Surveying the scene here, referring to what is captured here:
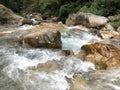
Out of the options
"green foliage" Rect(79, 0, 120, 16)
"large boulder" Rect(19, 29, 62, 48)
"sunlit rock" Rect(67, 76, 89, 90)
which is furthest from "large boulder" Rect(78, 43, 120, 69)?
"green foliage" Rect(79, 0, 120, 16)

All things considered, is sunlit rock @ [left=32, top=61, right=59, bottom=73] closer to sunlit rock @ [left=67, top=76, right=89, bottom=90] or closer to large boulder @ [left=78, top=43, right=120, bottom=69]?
sunlit rock @ [left=67, top=76, right=89, bottom=90]

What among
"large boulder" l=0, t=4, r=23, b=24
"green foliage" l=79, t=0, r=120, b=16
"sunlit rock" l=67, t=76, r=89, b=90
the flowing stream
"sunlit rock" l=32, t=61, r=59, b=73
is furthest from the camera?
"large boulder" l=0, t=4, r=23, b=24

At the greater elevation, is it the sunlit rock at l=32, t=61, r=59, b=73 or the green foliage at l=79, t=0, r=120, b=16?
the sunlit rock at l=32, t=61, r=59, b=73

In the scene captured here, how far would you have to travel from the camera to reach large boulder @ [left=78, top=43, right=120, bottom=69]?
28.4 ft

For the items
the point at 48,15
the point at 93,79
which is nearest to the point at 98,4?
the point at 48,15

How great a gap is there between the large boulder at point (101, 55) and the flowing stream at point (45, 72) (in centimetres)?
28

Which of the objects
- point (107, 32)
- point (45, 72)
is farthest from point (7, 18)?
point (45, 72)

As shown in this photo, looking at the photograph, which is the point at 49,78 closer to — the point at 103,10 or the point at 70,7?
the point at 103,10

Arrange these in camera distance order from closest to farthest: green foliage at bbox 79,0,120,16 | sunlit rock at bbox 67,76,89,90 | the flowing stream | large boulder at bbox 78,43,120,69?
sunlit rock at bbox 67,76,89,90 < the flowing stream < large boulder at bbox 78,43,120,69 < green foliage at bbox 79,0,120,16

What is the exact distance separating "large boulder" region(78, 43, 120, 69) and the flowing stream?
0.90ft

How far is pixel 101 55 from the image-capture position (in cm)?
908

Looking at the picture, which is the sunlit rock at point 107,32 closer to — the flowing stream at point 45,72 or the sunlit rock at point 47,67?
the flowing stream at point 45,72

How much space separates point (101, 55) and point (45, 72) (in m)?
2.26

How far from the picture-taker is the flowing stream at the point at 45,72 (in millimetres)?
7262
